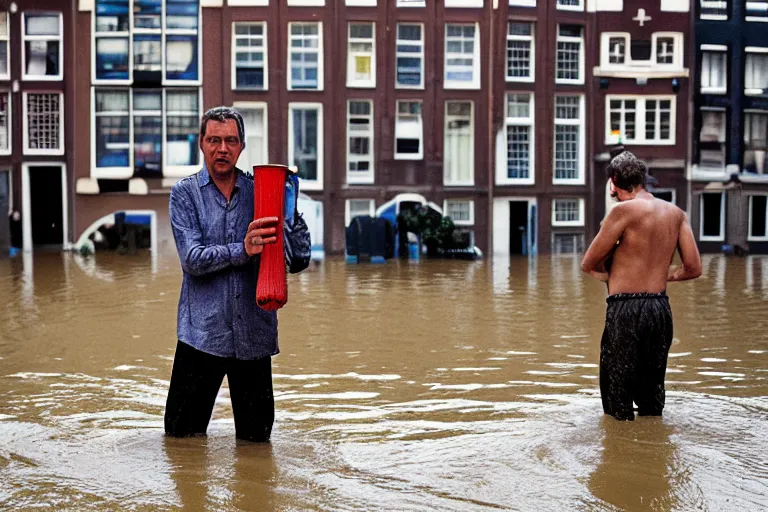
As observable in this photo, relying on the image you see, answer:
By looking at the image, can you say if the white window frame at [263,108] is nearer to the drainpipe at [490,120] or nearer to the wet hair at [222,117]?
the drainpipe at [490,120]

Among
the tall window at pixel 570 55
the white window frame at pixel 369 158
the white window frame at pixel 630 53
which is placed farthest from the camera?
the white window frame at pixel 630 53

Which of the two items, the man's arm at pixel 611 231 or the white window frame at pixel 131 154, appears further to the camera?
the white window frame at pixel 131 154

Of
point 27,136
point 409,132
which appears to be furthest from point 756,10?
point 27,136

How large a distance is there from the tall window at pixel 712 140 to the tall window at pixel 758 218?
172 cm

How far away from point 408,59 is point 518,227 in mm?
6556

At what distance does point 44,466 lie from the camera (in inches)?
233

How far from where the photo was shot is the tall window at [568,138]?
36562 mm

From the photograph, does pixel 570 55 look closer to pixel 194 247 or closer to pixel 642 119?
pixel 642 119

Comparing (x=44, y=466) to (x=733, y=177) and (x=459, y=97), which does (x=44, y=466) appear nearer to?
(x=459, y=97)

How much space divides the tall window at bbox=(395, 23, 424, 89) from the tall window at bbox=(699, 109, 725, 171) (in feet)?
33.1

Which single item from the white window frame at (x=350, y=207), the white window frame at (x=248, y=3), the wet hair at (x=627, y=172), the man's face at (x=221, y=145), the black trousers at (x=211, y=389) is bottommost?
the black trousers at (x=211, y=389)

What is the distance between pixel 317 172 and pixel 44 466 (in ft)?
98.0

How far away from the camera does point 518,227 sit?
36.2 m

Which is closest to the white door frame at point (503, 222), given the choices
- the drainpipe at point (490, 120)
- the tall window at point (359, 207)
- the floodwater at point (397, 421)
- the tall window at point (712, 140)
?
the drainpipe at point (490, 120)
